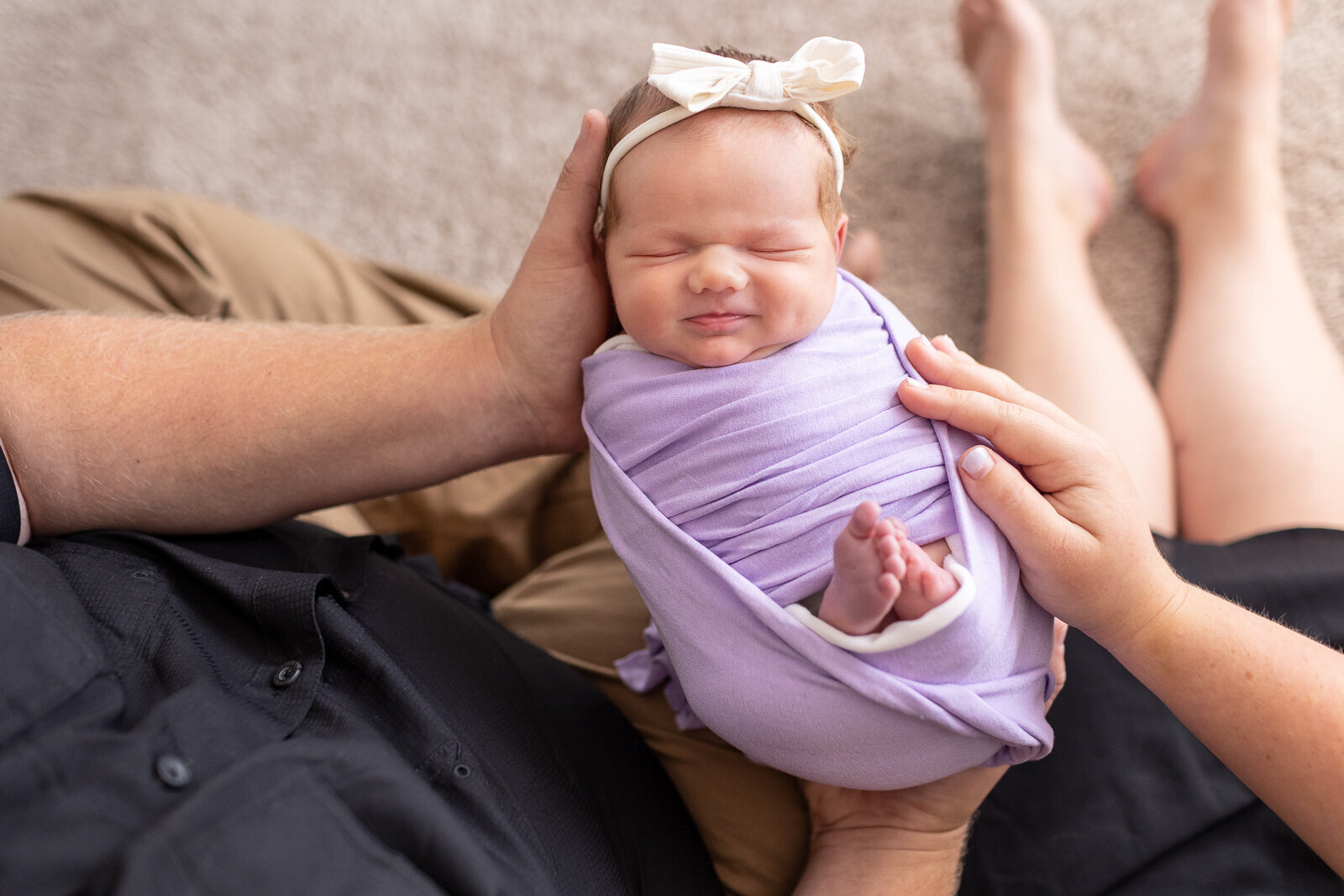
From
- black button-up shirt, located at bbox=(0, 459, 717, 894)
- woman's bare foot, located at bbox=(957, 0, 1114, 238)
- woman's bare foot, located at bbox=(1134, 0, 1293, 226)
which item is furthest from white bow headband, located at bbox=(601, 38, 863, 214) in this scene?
woman's bare foot, located at bbox=(1134, 0, 1293, 226)

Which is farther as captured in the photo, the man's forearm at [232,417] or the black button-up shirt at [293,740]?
the man's forearm at [232,417]

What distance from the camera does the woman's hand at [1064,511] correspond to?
0.75m

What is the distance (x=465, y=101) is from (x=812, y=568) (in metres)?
1.46

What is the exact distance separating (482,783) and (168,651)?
295 mm

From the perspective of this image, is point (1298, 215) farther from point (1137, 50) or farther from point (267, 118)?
point (267, 118)

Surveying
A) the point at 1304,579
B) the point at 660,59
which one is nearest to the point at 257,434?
the point at 660,59

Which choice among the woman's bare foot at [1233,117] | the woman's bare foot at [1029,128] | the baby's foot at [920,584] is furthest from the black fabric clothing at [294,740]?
the woman's bare foot at [1233,117]

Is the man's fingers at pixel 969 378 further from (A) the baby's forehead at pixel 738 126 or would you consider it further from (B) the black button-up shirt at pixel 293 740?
A: (B) the black button-up shirt at pixel 293 740

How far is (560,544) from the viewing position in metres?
1.36

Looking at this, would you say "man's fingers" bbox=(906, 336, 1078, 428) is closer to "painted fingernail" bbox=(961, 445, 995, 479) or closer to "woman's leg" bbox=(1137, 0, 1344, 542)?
"painted fingernail" bbox=(961, 445, 995, 479)

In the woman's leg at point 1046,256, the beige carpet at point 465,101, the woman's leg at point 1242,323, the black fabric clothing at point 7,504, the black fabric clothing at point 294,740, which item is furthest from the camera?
the beige carpet at point 465,101

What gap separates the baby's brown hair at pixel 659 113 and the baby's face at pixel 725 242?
0.05 ft

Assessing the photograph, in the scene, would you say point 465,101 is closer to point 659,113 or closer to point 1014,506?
point 659,113

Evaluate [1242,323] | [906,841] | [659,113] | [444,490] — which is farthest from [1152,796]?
[444,490]
